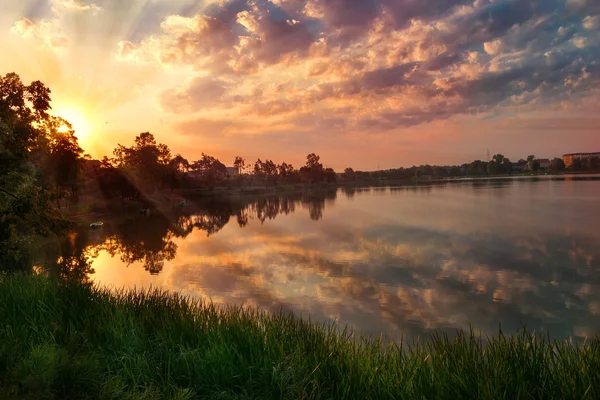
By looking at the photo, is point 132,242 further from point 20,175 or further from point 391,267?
point 391,267

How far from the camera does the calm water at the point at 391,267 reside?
1594cm

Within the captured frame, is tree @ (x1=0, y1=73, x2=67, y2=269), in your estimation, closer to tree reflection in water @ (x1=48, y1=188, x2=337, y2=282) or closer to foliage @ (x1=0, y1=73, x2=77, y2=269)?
foliage @ (x1=0, y1=73, x2=77, y2=269)

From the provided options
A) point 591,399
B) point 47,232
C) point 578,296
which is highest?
point 47,232

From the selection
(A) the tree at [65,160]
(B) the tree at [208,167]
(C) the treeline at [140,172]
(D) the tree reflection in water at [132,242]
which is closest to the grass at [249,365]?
(D) the tree reflection in water at [132,242]

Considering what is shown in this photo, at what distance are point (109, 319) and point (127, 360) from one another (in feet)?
6.57

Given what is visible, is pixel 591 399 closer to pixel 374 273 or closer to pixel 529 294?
pixel 529 294

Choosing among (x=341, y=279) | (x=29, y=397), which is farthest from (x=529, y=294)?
(x=29, y=397)

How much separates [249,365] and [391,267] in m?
18.0

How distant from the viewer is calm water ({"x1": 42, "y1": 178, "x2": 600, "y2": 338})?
1594cm

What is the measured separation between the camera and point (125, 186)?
74.9 m

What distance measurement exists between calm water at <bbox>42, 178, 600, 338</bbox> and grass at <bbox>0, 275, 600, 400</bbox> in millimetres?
6509

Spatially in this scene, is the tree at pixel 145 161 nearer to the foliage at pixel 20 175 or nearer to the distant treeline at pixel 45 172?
the distant treeline at pixel 45 172

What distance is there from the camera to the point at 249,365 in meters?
7.46

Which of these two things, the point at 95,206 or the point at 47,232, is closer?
the point at 47,232
